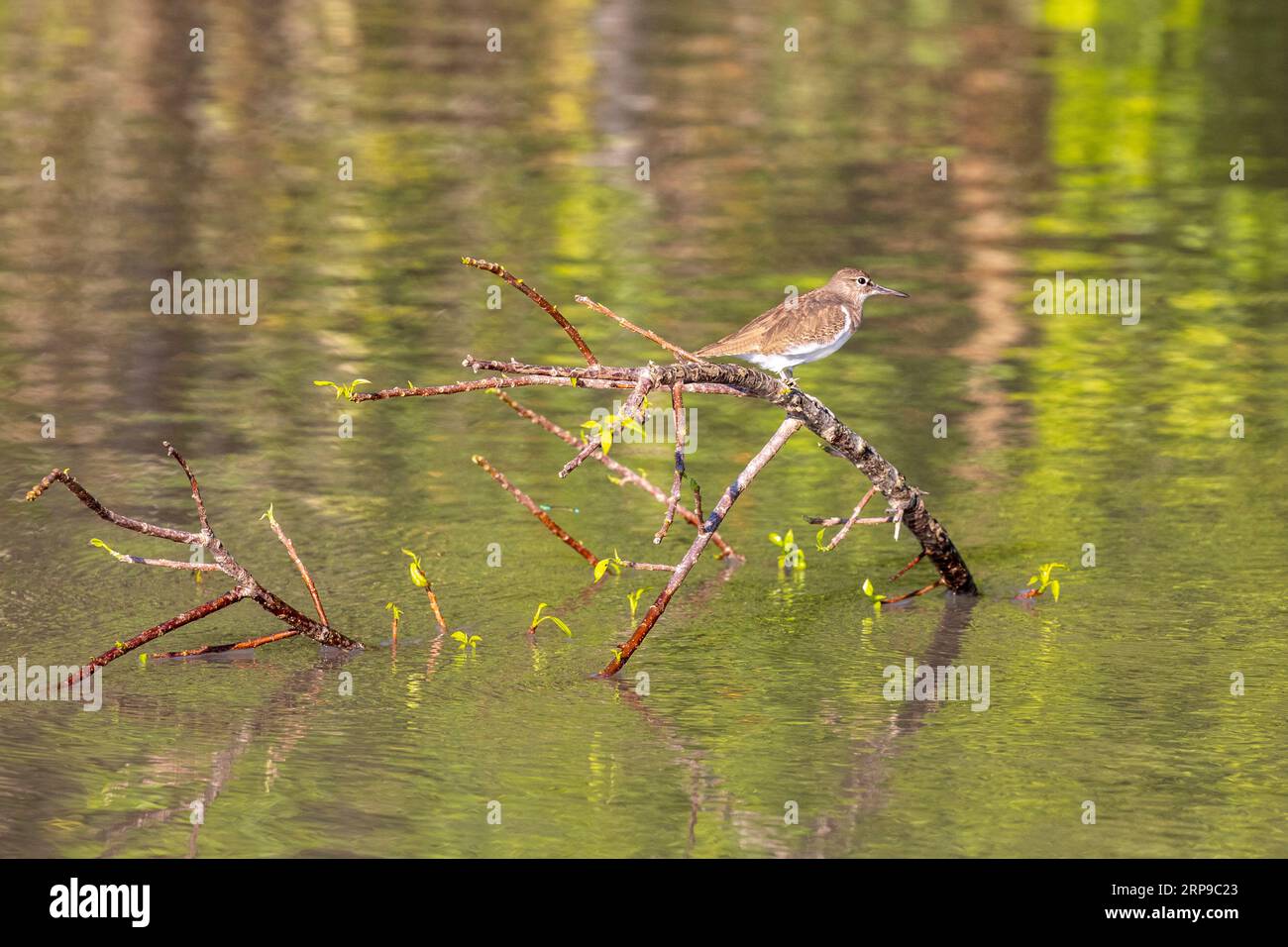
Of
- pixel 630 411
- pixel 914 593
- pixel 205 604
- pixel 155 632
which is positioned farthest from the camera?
pixel 914 593

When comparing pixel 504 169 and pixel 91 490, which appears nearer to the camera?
pixel 91 490

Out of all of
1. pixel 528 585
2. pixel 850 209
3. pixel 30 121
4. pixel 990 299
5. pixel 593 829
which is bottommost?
pixel 593 829

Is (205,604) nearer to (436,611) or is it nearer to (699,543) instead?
(436,611)

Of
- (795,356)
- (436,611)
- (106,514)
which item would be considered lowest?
(436,611)

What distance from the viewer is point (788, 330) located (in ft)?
33.0

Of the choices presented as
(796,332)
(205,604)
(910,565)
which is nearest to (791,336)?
Result: (796,332)

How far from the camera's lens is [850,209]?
69.0 feet

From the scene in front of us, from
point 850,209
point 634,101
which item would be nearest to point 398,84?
point 634,101

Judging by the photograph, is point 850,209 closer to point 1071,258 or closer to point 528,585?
point 1071,258

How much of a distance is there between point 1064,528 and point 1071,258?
7393 millimetres

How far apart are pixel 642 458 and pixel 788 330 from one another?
3470 mm

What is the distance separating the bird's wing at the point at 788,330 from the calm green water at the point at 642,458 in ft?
4.90

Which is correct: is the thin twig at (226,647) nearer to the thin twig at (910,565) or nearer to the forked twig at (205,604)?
the forked twig at (205,604)

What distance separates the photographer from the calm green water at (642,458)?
8.71 metres
